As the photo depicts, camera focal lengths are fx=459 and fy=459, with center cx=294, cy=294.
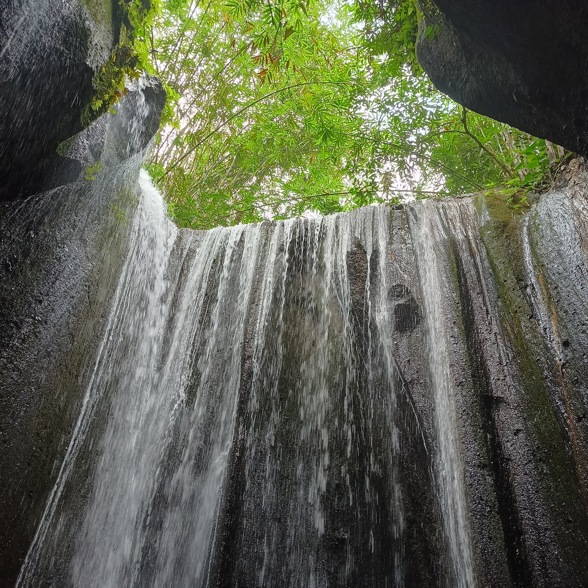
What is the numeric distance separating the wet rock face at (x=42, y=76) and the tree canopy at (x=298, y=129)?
6.54 feet

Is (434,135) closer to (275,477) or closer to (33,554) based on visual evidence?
(275,477)

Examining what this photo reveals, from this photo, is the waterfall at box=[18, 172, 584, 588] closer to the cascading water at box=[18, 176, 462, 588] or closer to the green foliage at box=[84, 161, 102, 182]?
Result: the cascading water at box=[18, 176, 462, 588]

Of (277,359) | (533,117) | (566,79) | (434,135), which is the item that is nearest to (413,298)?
(277,359)

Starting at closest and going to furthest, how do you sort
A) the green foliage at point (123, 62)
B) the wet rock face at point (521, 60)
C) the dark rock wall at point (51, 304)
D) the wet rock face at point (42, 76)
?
1. the wet rock face at point (521, 60)
2. the wet rock face at point (42, 76)
3. the dark rock wall at point (51, 304)
4. the green foliage at point (123, 62)

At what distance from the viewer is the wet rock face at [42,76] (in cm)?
283

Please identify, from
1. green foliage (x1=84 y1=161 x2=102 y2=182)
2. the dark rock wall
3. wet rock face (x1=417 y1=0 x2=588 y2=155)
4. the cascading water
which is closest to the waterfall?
the cascading water

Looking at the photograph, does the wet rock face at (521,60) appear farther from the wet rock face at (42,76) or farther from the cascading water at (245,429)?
the wet rock face at (42,76)

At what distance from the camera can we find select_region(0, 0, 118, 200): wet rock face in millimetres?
2830

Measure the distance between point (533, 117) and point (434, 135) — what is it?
151 inches

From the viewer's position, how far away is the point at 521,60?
2838 millimetres

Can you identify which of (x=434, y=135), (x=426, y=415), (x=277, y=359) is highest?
(x=434, y=135)

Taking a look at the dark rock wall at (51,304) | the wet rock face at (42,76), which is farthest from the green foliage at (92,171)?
the wet rock face at (42,76)

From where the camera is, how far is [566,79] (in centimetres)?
270

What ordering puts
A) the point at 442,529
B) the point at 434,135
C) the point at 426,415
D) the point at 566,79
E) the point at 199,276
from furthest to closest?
the point at 434,135 → the point at 199,276 → the point at 426,415 → the point at 442,529 → the point at 566,79
